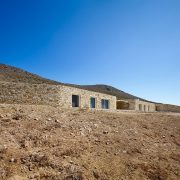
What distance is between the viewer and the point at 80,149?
1120 centimetres

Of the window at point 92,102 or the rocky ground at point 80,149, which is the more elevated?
the window at point 92,102

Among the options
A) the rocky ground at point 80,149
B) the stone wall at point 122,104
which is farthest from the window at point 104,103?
the rocky ground at point 80,149

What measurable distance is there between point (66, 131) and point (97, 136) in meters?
1.84

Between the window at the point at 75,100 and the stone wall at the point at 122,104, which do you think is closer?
the window at the point at 75,100

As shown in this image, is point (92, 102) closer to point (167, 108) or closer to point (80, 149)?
point (80, 149)

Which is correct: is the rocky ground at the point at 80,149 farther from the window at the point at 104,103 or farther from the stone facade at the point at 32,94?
the window at the point at 104,103

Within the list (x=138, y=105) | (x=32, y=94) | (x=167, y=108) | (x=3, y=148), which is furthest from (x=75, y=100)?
(x=167, y=108)

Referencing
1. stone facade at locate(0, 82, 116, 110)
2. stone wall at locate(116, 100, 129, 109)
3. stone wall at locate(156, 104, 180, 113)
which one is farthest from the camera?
stone wall at locate(156, 104, 180, 113)

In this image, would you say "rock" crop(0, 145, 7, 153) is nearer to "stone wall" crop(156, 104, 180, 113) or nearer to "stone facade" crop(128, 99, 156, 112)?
"stone facade" crop(128, 99, 156, 112)

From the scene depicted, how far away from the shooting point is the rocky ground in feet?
31.3

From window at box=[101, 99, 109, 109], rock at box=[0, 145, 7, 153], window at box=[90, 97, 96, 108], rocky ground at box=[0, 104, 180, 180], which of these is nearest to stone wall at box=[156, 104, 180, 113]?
window at box=[101, 99, 109, 109]

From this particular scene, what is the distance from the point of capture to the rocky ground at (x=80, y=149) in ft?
31.3

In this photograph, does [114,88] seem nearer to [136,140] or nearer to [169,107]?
[169,107]

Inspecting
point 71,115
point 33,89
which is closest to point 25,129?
point 71,115
